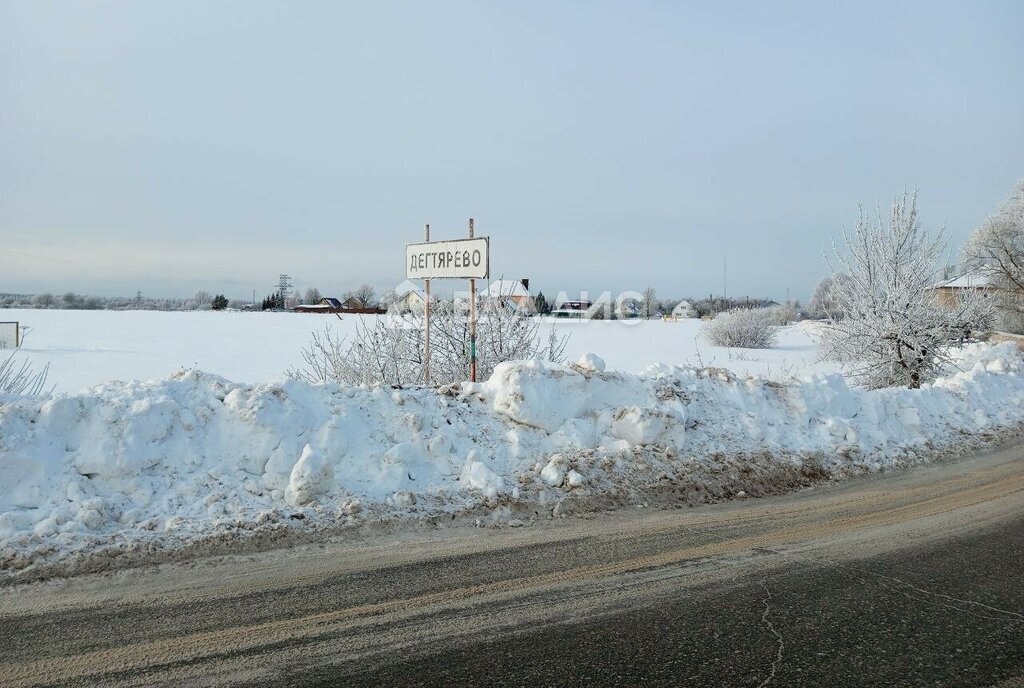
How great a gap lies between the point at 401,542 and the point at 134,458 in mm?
2201

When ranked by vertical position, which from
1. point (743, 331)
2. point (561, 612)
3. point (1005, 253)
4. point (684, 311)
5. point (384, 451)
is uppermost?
point (1005, 253)

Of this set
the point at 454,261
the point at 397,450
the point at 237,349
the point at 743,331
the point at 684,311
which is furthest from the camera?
the point at 684,311

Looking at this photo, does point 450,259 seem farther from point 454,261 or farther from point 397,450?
point 397,450

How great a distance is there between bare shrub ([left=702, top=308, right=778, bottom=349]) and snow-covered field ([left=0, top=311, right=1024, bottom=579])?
106ft

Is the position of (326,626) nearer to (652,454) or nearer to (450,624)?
(450,624)

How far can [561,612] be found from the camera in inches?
164

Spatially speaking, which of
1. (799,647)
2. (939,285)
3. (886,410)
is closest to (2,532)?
(799,647)

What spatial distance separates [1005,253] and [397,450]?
160 feet

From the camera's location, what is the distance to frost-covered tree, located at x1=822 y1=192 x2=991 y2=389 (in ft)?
50.1

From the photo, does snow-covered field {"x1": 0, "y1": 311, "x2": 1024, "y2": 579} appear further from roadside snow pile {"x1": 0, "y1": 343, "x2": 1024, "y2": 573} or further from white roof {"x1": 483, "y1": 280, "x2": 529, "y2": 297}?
white roof {"x1": 483, "y1": 280, "x2": 529, "y2": 297}

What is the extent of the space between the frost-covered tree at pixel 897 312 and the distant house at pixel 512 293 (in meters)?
7.42

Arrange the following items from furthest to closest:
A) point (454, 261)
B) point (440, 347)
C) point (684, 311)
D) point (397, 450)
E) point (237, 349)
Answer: point (684, 311)
point (237, 349)
point (440, 347)
point (454, 261)
point (397, 450)

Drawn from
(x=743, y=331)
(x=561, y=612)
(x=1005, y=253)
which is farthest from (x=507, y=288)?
(x=1005, y=253)

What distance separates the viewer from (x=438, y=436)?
6770mm
